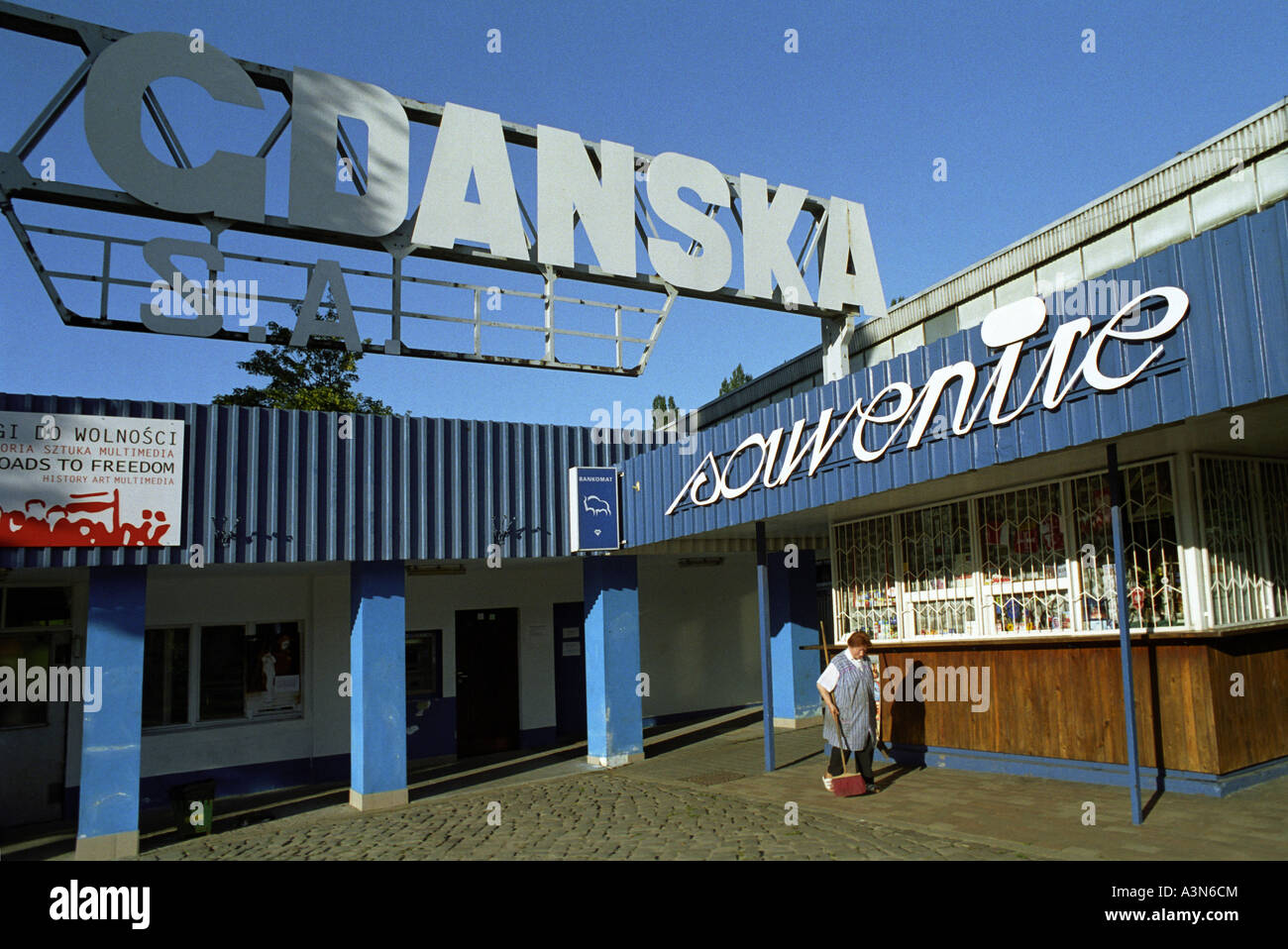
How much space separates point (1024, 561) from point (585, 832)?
5.11 m

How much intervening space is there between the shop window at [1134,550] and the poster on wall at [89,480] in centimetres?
920

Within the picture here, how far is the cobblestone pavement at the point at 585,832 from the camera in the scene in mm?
7301

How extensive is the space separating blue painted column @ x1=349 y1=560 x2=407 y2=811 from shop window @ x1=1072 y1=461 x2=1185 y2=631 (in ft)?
24.6

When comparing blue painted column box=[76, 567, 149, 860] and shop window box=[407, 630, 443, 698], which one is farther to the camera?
shop window box=[407, 630, 443, 698]

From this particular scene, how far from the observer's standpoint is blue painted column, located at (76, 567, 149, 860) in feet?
29.2

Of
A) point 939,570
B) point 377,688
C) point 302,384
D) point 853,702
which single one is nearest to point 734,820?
point 853,702

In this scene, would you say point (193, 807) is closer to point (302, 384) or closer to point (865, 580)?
point (865, 580)

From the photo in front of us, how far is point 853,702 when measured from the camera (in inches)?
348

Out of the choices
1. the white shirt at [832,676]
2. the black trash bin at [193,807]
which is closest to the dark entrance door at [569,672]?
the black trash bin at [193,807]

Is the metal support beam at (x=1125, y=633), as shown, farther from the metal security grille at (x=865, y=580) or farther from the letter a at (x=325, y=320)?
the letter a at (x=325, y=320)

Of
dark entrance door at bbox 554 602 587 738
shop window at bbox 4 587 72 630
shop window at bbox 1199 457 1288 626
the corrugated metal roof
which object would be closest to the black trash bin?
shop window at bbox 4 587 72 630

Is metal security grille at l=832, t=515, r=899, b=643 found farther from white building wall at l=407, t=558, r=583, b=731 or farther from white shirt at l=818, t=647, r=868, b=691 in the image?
white building wall at l=407, t=558, r=583, b=731

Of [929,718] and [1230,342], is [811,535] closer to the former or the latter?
[929,718]

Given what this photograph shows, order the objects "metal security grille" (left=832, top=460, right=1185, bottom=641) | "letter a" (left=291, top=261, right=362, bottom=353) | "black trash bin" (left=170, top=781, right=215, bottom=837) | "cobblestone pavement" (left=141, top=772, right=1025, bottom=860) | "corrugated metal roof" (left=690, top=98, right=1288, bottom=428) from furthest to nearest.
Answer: "corrugated metal roof" (left=690, top=98, right=1288, bottom=428) < "letter a" (left=291, top=261, right=362, bottom=353) < "black trash bin" (left=170, top=781, right=215, bottom=837) < "metal security grille" (left=832, top=460, right=1185, bottom=641) < "cobblestone pavement" (left=141, top=772, right=1025, bottom=860)
